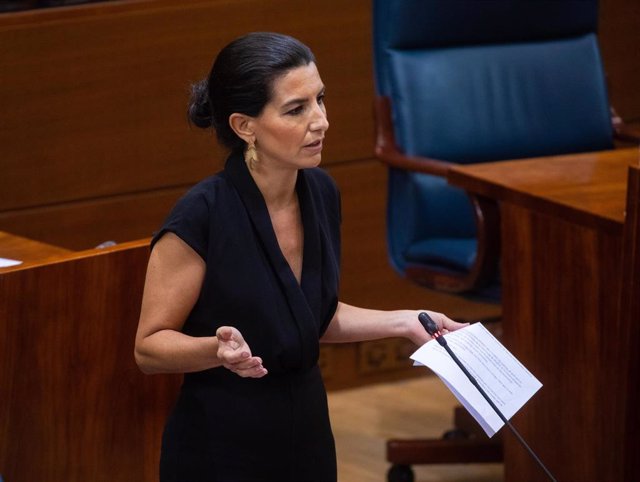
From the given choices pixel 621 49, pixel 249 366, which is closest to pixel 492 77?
pixel 621 49

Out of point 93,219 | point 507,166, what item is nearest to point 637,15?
point 507,166

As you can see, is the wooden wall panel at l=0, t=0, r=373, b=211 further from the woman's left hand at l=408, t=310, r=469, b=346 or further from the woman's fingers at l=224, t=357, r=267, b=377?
the woman's fingers at l=224, t=357, r=267, b=377

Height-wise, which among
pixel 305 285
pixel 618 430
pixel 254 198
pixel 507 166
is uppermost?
pixel 254 198

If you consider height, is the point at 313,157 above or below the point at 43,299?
above

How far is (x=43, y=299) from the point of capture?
8.25ft

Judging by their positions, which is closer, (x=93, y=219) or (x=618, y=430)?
(x=618, y=430)

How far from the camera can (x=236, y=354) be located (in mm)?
1808

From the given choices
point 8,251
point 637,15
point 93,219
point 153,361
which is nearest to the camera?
point 153,361

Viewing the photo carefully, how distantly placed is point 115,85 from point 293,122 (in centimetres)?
188

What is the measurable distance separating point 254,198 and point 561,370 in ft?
3.89

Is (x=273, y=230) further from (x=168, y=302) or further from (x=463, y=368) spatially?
(x=463, y=368)

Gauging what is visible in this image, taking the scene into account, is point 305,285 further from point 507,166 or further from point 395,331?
point 507,166

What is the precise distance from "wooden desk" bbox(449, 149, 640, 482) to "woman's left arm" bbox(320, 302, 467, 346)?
767 millimetres

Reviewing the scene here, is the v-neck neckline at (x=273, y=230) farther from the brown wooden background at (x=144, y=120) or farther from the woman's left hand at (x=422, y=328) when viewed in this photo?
the brown wooden background at (x=144, y=120)
